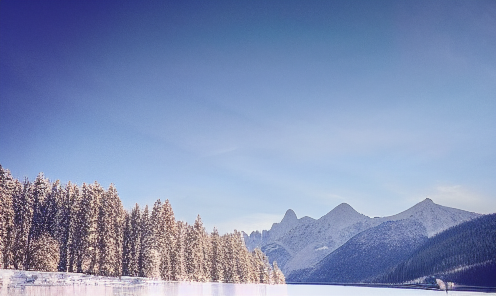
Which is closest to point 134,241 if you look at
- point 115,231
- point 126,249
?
point 126,249

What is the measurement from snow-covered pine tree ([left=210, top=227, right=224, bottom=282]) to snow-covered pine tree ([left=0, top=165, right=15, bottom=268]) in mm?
53509

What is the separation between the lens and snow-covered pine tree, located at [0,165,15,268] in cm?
5909

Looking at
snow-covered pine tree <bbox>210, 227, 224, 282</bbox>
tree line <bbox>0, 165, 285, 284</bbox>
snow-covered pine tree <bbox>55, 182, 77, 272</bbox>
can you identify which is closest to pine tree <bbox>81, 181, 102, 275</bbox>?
tree line <bbox>0, 165, 285, 284</bbox>

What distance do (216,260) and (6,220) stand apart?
185 ft

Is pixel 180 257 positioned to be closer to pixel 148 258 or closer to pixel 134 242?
pixel 148 258

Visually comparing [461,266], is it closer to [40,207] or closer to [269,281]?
[269,281]

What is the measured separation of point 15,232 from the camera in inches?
2441

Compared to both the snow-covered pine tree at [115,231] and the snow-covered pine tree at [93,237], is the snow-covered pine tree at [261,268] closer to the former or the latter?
the snow-covered pine tree at [115,231]

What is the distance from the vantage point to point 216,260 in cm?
10600

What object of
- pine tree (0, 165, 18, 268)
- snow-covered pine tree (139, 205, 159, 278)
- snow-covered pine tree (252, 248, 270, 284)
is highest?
pine tree (0, 165, 18, 268)

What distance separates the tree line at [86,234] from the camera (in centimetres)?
6194

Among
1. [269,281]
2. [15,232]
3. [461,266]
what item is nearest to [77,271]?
[15,232]

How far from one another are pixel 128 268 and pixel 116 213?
11090 mm

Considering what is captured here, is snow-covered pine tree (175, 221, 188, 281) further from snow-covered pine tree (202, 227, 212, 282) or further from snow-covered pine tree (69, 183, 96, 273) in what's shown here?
snow-covered pine tree (69, 183, 96, 273)
